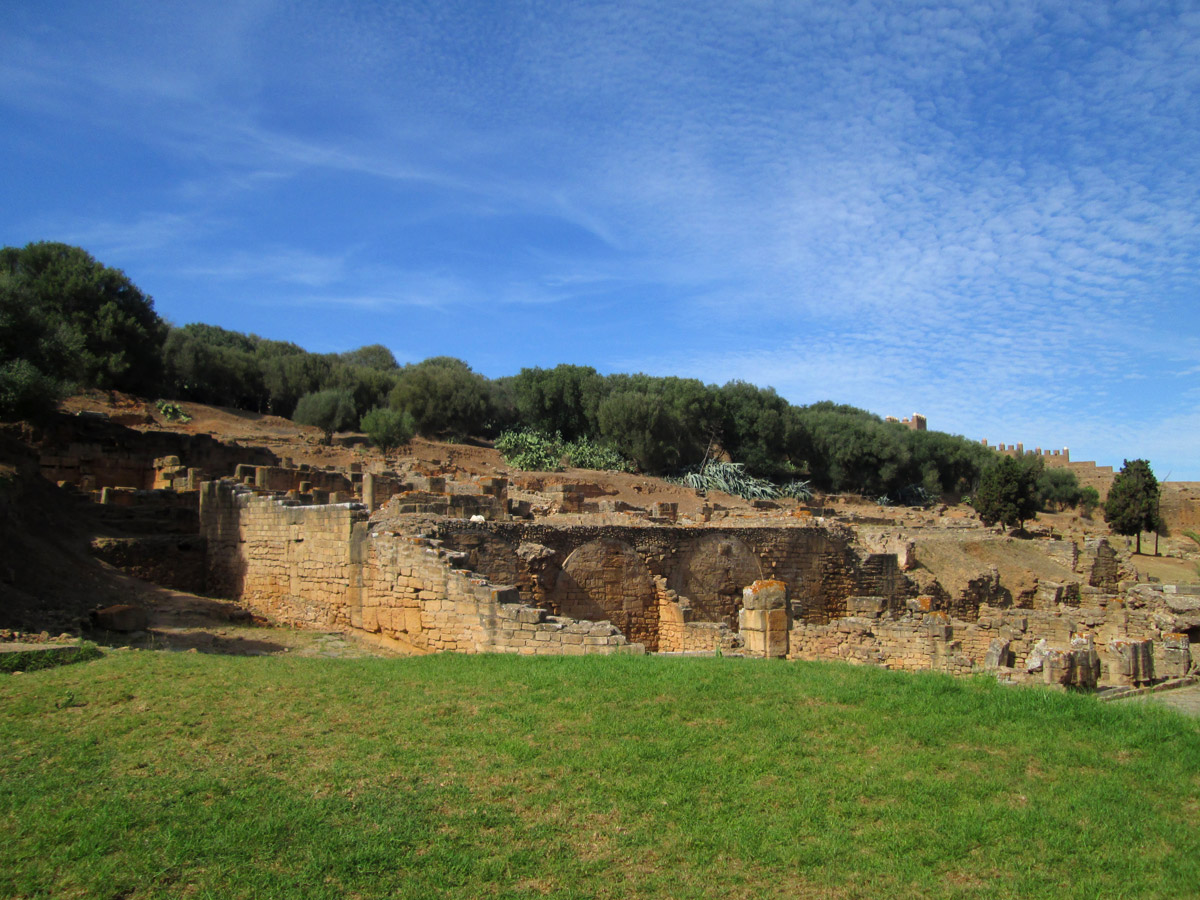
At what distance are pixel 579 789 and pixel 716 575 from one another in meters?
11.5

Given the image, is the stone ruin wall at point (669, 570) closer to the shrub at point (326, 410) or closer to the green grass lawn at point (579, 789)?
the green grass lawn at point (579, 789)

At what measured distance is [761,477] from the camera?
182 ft

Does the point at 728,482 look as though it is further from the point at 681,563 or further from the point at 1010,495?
the point at 681,563

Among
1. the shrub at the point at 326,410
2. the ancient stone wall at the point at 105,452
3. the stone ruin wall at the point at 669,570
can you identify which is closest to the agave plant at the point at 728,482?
the shrub at the point at 326,410

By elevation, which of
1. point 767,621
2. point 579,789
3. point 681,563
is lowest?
point 579,789

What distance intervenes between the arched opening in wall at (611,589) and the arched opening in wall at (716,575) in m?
0.78

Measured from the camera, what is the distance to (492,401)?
188ft

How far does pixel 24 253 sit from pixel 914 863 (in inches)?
1766

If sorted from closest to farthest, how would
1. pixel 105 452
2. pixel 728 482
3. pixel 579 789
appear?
pixel 579 789 < pixel 105 452 < pixel 728 482

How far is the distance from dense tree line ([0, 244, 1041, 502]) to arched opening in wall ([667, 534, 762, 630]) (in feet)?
95.7

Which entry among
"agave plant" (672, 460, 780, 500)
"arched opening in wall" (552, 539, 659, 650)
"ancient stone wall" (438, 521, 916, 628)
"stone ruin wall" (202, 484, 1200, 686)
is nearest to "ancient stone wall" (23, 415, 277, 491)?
"stone ruin wall" (202, 484, 1200, 686)

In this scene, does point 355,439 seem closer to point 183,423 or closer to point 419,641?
point 183,423

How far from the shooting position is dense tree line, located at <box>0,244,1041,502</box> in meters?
38.6

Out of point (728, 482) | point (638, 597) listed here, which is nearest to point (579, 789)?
point (638, 597)
